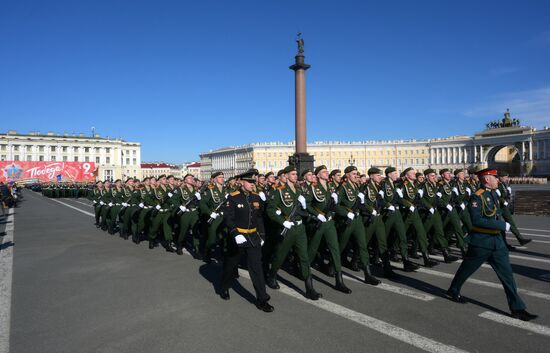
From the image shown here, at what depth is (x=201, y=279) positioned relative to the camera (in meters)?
7.18

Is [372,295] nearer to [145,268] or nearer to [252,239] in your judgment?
[252,239]

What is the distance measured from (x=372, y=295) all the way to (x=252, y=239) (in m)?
1.95

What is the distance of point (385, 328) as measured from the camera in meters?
4.62

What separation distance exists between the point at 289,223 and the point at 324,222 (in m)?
0.71

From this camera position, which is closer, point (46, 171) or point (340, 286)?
point (340, 286)

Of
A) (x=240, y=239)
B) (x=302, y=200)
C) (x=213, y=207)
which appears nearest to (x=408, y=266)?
(x=302, y=200)

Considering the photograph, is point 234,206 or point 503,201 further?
point 503,201

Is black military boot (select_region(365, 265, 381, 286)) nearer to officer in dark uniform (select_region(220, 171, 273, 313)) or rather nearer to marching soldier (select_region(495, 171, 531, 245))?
officer in dark uniform (select_region(220, 171, 273, 313))

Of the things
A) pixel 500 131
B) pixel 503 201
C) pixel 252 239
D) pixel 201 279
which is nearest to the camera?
pixel 252 239

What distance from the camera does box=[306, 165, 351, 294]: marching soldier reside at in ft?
20.7

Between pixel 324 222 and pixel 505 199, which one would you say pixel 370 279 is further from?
pixel 505 199

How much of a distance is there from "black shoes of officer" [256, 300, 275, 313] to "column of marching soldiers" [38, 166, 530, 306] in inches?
30.5

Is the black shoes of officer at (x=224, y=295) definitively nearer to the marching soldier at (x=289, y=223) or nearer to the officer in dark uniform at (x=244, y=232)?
the officer in dark uniform at (x=244, y=232)

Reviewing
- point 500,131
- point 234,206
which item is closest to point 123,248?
point 234,206
